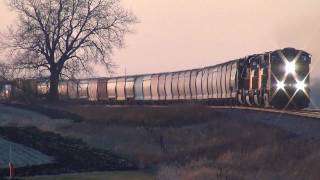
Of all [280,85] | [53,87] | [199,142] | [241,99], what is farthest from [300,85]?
[53,87]

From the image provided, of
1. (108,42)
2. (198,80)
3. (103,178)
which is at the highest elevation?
(108,42)

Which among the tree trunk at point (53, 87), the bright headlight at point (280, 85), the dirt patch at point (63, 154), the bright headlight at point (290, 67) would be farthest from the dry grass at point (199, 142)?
the tree trunk at point (53, 87)

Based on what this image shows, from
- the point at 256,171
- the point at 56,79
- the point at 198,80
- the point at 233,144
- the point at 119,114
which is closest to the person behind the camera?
the point at 256,171

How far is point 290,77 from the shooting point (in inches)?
1431

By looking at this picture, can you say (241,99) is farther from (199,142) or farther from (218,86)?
(199,142)

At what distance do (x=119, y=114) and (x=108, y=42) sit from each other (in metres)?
21.1

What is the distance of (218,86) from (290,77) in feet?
37.6

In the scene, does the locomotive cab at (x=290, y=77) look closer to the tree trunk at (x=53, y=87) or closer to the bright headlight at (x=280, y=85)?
the bright headlight at (x=280, y=85)

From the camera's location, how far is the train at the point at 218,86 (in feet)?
119

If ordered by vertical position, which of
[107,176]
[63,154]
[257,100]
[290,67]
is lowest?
[107,176]

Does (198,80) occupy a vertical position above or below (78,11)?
below

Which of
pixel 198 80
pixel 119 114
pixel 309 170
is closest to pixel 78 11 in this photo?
pixel 198 80

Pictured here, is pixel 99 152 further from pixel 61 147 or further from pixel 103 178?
pixel 103 178

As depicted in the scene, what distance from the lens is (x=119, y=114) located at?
42.4 m
